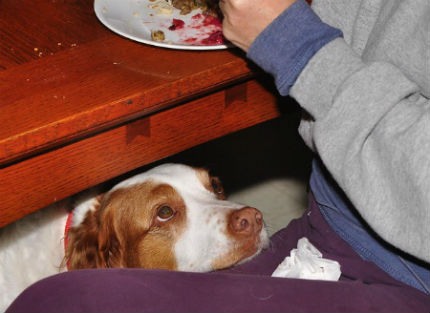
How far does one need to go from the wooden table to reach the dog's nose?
0.30 meters

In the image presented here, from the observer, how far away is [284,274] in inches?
54.7

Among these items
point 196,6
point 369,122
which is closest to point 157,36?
point 196,6

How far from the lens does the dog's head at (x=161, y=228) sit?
5.52 ft

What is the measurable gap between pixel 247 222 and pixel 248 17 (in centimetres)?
59

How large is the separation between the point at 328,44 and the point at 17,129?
514 mm

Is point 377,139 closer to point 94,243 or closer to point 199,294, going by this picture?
point 199,294

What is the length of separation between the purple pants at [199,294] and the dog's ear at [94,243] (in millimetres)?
608

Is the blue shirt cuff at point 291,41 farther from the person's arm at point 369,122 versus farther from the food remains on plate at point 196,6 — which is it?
the food remains on plate at point 196,6

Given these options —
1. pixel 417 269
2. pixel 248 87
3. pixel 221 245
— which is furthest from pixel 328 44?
pixel 221 245

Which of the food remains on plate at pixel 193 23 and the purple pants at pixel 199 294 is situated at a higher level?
the food remains on plate at pixel 193 23

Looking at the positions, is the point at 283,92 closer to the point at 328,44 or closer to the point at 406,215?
the point at 328,44

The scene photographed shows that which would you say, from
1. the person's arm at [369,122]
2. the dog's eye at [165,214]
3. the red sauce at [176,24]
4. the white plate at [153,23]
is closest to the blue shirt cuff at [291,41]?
the person's arm at [369,122]

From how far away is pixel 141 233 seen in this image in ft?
5.79

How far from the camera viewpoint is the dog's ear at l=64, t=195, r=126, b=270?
174 centimetres
